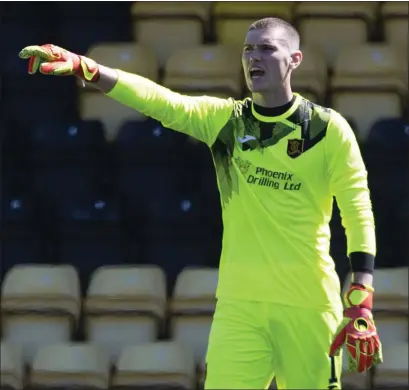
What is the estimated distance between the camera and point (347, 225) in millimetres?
5047

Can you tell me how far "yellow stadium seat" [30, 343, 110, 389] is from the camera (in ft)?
22.9

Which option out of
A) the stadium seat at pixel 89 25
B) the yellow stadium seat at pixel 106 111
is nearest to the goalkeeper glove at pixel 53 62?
the yellow stadium seat at pixel 106 111

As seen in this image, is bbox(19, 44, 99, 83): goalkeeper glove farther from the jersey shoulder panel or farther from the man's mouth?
the jersey shoulder panel

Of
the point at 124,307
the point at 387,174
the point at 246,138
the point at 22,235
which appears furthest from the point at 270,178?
the point at 22,235

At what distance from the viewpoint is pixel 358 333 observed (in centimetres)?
488

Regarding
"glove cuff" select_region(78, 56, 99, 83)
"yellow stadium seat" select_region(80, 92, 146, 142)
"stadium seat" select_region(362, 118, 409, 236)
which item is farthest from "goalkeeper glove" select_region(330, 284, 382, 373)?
"yellow stadium seat" select_region(80, 92, 146, 142)

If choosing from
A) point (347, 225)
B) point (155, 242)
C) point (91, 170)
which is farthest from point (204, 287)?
point (347, 225)

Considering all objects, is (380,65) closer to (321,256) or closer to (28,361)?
(28,361)

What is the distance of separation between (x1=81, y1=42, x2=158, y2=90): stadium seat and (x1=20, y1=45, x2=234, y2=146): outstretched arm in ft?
10.1

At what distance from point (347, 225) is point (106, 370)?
2.31 metres

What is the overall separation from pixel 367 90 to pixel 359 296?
346cm

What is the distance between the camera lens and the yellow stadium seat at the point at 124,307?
7.35 metres

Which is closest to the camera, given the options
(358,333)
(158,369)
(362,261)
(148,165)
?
(358,333)

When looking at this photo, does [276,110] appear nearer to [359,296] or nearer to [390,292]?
[359,296]
